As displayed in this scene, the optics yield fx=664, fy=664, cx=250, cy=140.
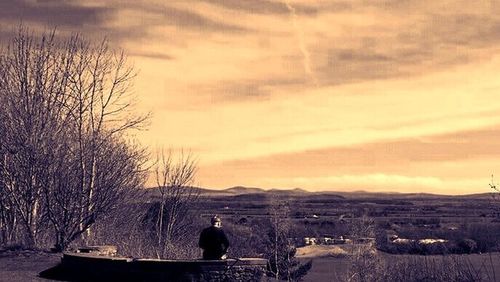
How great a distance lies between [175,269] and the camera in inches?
786

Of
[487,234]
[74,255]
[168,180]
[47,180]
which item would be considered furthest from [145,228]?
[487,234]

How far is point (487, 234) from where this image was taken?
66062 mm

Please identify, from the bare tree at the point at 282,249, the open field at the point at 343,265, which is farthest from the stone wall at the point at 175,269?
the open field at the point at 343,265

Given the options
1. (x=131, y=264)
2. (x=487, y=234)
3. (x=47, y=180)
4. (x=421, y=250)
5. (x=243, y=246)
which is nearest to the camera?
(x=131, y=264)

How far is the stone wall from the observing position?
19.9 metres

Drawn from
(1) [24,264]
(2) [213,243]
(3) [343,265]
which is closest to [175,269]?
(2) [213,243]

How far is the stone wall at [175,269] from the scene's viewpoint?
65.3 ft

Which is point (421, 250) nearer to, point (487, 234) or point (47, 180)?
point (487, 234)

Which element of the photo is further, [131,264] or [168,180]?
[168,180]

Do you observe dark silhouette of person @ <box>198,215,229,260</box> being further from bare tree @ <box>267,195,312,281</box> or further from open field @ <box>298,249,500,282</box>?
open field @ <box>298,249,500,282</box>

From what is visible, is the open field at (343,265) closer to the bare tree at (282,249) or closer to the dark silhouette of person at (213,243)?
the bare tree at (282,249)

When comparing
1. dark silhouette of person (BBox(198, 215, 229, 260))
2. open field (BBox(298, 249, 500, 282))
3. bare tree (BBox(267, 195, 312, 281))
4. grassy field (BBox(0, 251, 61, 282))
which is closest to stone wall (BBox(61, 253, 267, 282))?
dark silhouette of person (BBox(198, 215, 229, 260))

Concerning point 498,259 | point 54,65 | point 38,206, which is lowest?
point 498,259

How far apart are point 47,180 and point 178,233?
1247 centimetres
